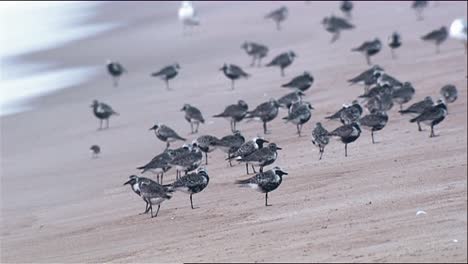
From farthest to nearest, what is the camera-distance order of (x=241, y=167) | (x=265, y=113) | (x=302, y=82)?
(x=302, y=82), (x=265, y=113), (x=241, y=167)

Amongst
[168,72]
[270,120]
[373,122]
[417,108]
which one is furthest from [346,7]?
[373,122]

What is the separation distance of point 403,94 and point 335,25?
7579 millimetres

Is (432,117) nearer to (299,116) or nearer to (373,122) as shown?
(373,122)

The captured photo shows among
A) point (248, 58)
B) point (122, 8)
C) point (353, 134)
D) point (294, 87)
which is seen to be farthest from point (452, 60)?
point (122, 8)

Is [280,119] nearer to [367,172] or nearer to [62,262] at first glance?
[367,172]

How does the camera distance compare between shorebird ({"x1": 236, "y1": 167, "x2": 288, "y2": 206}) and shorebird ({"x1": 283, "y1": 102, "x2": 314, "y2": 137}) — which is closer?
shorebird ({"x1": 236, "y1": 167, "x2": 288, "y2": 206})

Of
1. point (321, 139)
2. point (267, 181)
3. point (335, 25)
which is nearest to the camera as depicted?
point (267, 181)

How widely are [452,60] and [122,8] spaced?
1417cm

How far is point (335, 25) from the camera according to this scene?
24.0 metres

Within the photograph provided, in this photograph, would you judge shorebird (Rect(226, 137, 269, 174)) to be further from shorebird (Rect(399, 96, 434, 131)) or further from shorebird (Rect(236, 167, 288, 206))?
shorebird (Rect(399, 96, 434, 131))

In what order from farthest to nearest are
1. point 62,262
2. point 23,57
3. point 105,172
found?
point 23,57 < point 105,172 < point 62,262

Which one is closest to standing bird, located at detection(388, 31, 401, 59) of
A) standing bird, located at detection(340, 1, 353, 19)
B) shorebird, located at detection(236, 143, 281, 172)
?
standing bird, located at detection(340, 1, 353, 19)

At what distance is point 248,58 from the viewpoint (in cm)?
2353

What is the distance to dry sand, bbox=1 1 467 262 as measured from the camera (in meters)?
9.88
